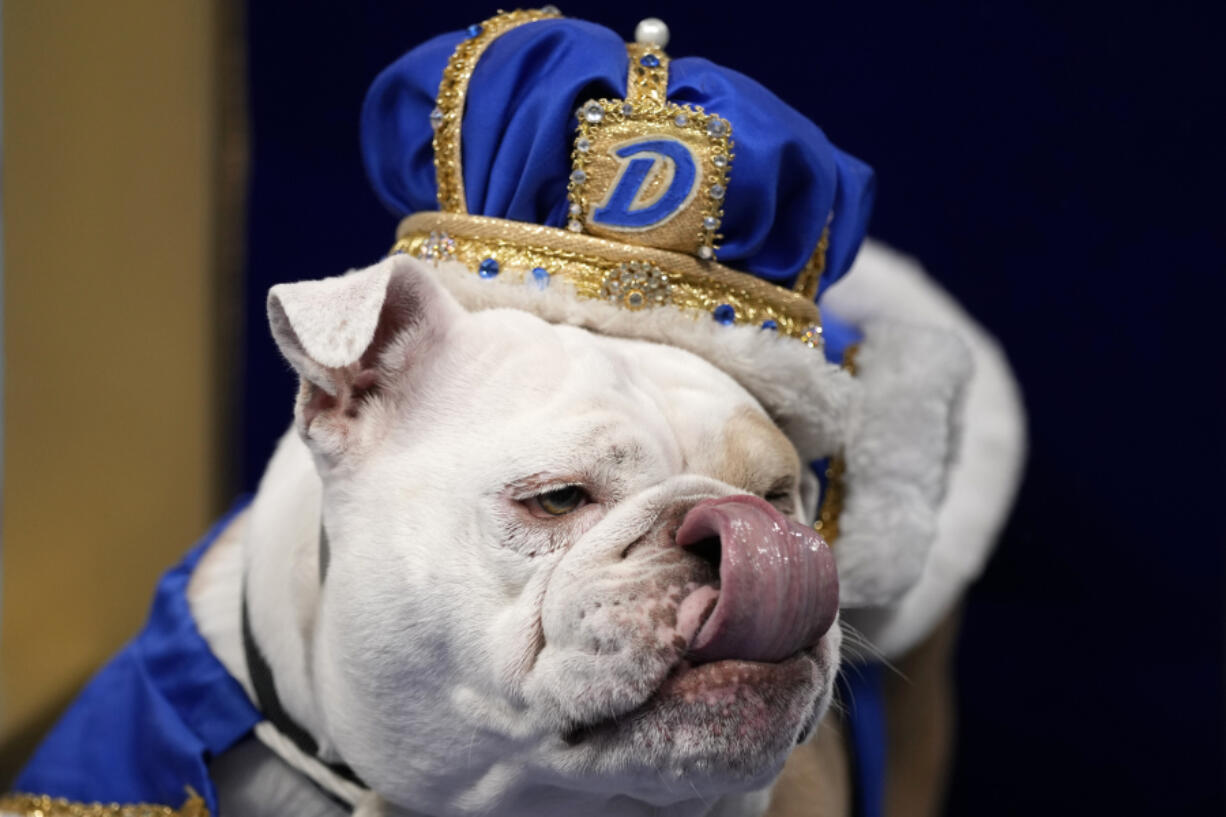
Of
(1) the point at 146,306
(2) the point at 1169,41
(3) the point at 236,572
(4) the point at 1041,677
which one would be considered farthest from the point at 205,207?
(4) the point at 1041,677

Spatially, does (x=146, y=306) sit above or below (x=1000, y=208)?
below

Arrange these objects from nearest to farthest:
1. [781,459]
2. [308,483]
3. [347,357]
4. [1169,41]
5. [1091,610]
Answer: [347,357] → [781,459] → [308,483] → [1169,41] → [1091,610]

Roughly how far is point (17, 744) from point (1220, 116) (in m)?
1.83

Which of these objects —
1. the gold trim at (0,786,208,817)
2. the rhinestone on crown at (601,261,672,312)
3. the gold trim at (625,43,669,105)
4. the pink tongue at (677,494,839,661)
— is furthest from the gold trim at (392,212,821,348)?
the gold trim at (0,786,208,817)

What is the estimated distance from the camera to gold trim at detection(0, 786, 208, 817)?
1.03 meters

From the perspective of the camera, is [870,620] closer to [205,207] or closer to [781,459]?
[781,459]

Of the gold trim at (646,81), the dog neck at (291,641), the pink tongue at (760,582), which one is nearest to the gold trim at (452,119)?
the gold trim at (646,81)

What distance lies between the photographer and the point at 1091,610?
5.98 feet

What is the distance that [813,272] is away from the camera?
3.37ft

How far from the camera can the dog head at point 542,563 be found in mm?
752

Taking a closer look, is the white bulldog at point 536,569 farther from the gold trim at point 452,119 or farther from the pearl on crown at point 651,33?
the pearl on crown at point 651,33

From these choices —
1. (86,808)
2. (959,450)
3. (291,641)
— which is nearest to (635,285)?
(291,641)

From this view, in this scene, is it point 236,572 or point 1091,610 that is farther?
point 1091,610

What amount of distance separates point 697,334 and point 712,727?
32 cm
